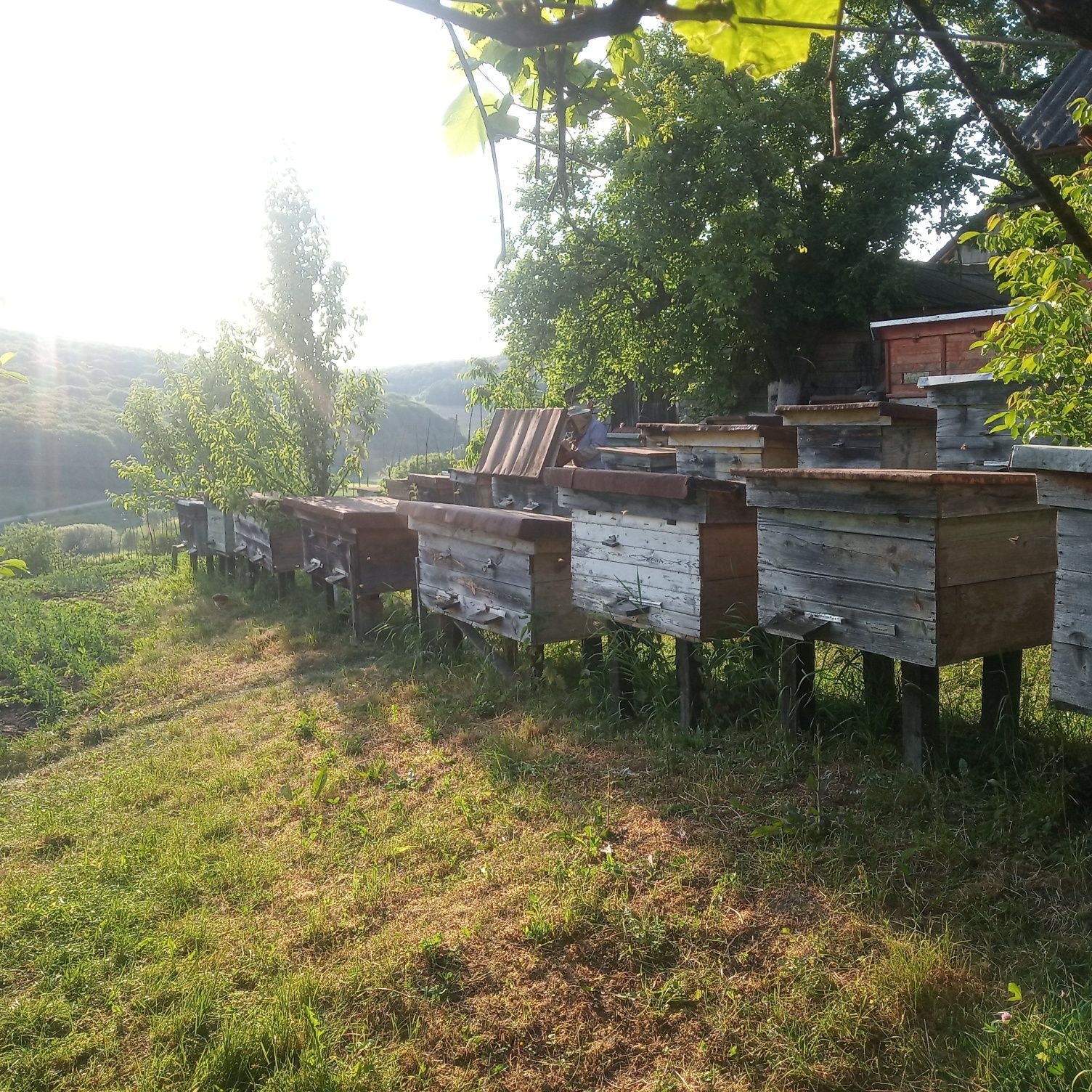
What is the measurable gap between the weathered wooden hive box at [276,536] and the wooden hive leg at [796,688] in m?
6.76

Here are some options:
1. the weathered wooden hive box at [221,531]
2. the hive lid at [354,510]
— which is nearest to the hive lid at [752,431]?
the hive lid at [354,510]

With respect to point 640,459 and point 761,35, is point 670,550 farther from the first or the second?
point 761,35

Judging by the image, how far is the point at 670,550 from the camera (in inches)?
197

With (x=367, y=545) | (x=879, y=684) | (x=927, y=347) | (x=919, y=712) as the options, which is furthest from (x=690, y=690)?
(x=927, y=347)

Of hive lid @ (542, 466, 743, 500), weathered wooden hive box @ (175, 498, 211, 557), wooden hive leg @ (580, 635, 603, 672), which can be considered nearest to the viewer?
hive lid @ (542, 466, 743, 500)

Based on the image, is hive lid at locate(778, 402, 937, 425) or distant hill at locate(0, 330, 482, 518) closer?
hive lid at locate(778, 402, 937, 425)

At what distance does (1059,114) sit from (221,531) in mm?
10742

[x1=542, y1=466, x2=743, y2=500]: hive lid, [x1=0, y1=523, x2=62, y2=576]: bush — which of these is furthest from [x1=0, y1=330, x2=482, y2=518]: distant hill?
[x1=542, y1=466, x2=743, y2=500]: hive lid

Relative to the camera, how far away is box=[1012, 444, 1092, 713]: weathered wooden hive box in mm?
3031

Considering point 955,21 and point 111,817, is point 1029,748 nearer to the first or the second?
point 111,817

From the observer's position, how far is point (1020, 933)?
3.17m

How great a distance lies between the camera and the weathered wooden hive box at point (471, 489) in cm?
818

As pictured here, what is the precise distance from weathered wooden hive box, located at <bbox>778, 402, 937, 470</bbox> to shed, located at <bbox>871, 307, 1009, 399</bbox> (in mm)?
4605

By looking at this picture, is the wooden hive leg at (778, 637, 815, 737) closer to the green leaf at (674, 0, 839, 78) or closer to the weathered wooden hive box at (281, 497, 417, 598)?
the green leaf at (674, 0, 839, 78)
